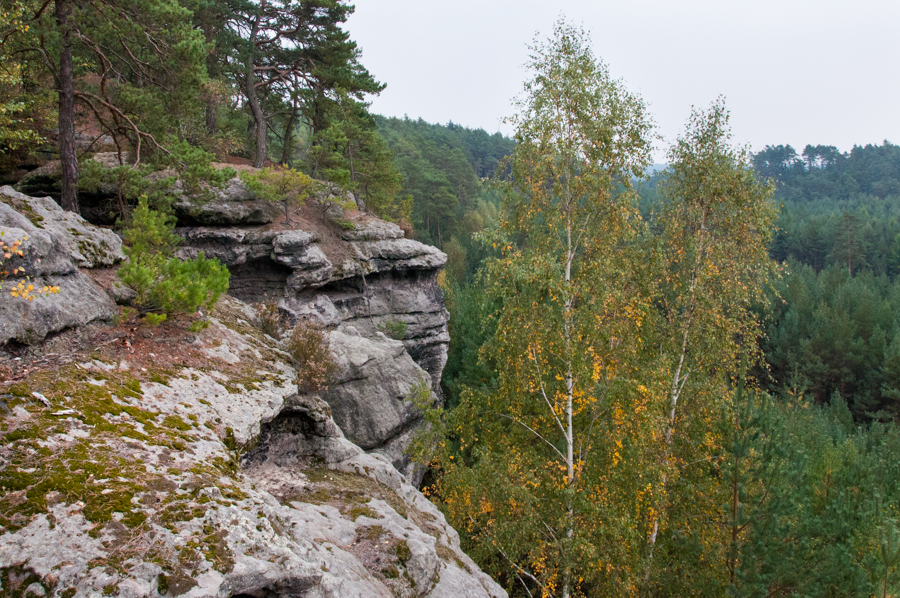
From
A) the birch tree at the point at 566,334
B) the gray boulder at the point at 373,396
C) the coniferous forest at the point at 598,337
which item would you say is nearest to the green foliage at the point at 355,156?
the gray boulder at the point at 373,396

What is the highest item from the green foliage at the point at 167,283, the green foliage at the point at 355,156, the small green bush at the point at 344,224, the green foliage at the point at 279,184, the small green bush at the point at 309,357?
the green foliage at the point at 355,156

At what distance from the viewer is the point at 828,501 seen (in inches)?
579

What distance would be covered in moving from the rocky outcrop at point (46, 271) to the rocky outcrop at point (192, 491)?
0.44 m

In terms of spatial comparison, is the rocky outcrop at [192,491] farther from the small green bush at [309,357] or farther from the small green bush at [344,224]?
the small green bush at [344,224]

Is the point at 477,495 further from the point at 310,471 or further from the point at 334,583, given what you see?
the point at 334,583

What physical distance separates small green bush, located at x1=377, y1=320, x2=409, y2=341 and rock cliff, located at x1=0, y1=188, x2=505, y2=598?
41.7ft

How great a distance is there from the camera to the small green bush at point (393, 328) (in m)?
22.2

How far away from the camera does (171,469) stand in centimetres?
380

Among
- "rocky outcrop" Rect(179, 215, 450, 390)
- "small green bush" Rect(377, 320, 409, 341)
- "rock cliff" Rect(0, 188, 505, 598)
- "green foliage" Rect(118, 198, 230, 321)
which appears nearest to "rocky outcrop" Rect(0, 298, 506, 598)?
"rock cliff" Rect(0, 188, 505, 598)

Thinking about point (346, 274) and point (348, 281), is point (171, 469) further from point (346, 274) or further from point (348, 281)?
point (348, 281)

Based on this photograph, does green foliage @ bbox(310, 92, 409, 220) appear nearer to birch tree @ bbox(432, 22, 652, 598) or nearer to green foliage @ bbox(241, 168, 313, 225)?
green foliage @ bbox(241, 168, 313, 225)

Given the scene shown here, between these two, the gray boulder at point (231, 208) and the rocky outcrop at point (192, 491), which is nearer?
the rocky outcrop at point (192, 491)

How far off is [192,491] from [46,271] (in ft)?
11.6

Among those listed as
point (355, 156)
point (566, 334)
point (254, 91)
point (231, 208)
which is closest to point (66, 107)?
point (231, 208)
